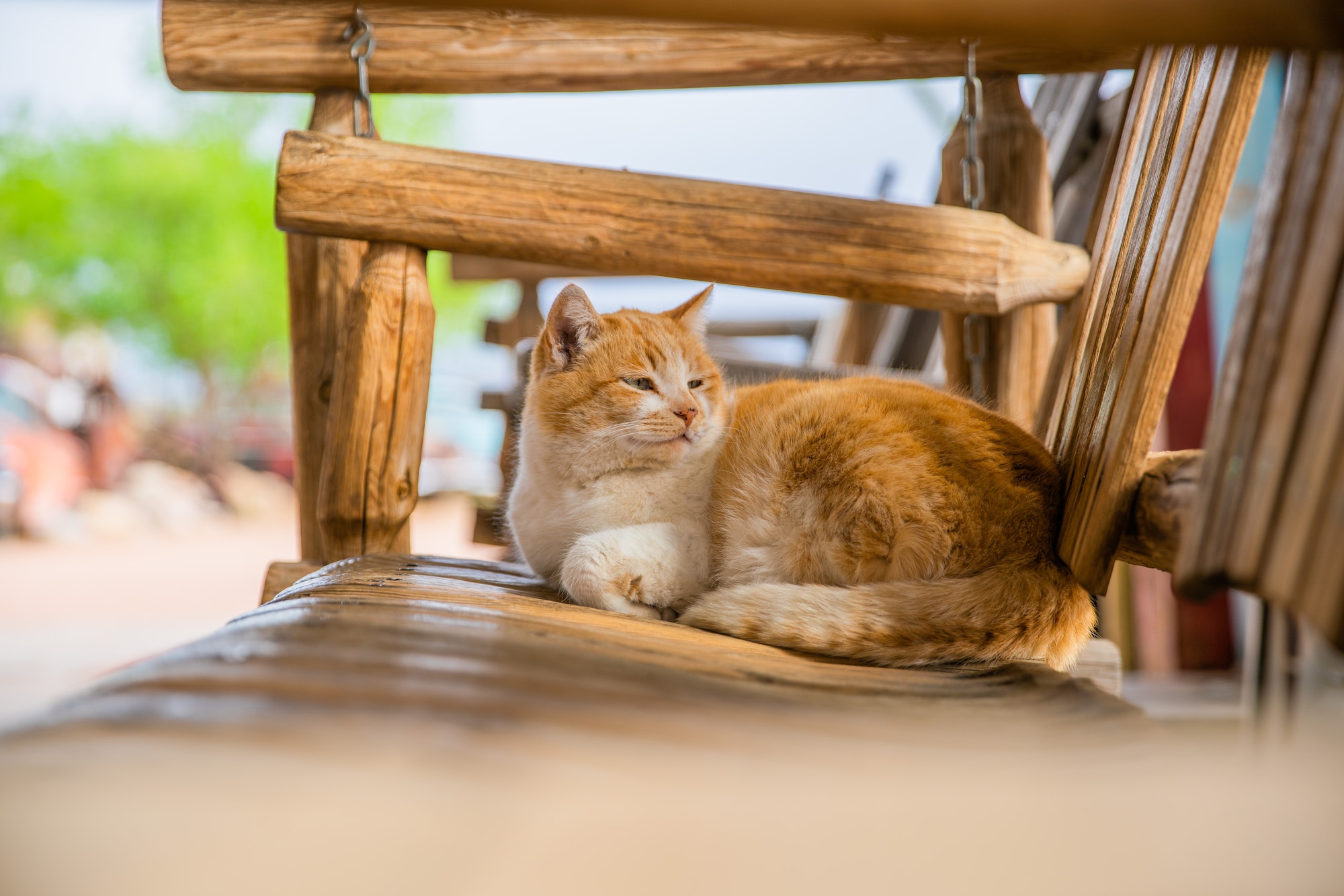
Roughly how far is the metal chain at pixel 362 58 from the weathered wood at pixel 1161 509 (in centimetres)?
181

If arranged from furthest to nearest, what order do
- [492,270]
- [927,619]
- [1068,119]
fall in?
1. [492,270]
2. [1068,119]
3. [927,619]

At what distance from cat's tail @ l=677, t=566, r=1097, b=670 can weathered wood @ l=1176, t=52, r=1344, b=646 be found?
1.33ft

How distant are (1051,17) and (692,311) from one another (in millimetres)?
1292

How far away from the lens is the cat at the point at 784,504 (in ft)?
4.33

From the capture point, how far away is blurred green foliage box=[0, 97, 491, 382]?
12188 mm

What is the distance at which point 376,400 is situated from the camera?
6.15 feet

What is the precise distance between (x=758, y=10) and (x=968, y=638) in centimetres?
95

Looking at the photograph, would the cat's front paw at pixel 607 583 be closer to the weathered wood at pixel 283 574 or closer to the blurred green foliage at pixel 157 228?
the weathered wood at pixel 283 574

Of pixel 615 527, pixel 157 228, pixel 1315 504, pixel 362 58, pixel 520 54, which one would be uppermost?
pixel 157 228

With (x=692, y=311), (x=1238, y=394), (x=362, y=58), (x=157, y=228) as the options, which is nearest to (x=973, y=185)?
(x=692, y=311)

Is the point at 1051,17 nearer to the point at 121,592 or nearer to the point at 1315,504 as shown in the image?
the point at 1315,504

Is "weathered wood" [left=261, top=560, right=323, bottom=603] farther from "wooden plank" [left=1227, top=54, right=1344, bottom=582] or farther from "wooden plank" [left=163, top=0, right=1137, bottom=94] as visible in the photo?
"wooden plank" [left=1227, top=54, right=1344, bottom=582]

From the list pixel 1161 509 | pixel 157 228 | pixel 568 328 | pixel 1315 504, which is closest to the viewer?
pixel 1315 504

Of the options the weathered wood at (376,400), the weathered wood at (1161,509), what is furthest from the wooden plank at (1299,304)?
the weathered wood at (376,400)
